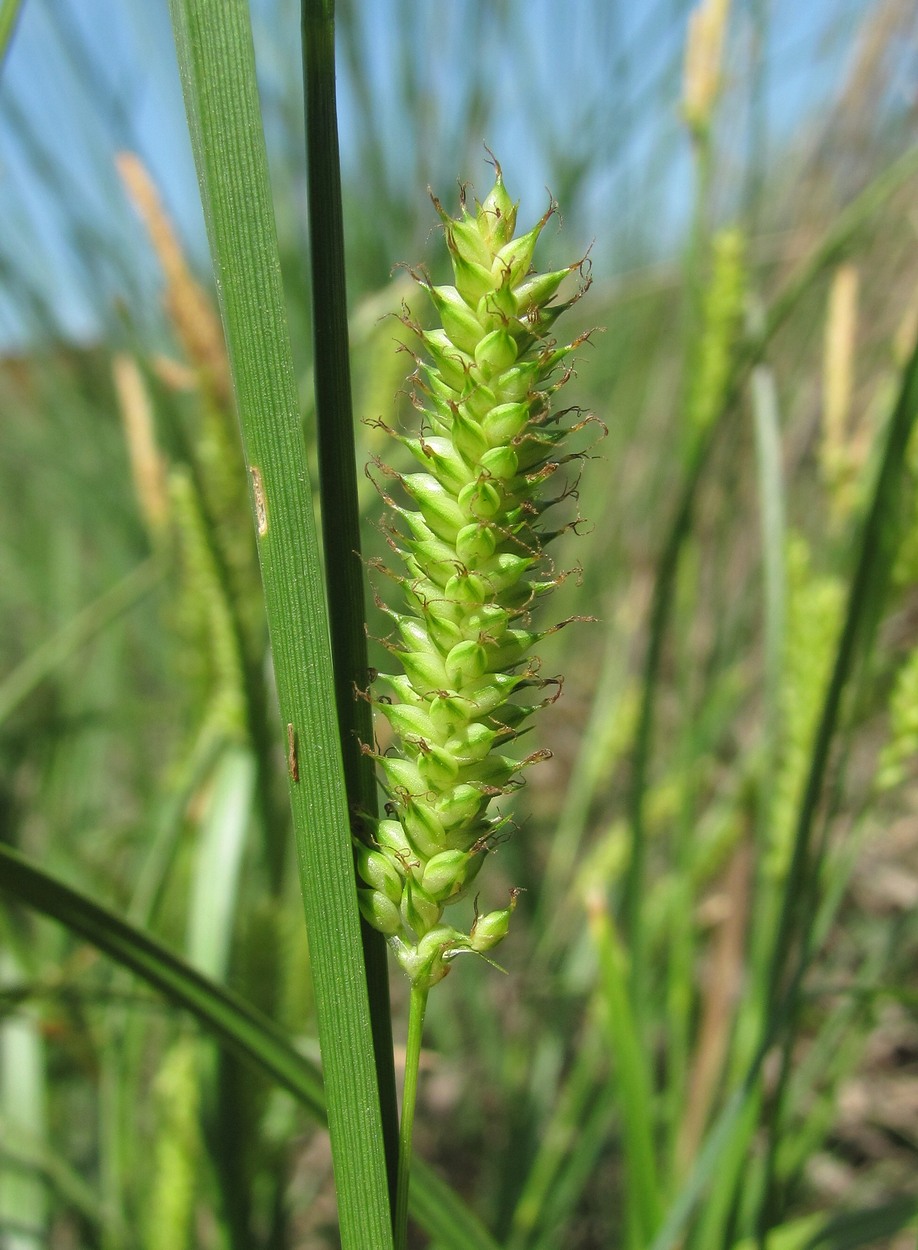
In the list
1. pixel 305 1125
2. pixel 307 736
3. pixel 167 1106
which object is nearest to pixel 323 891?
pixel 307 736

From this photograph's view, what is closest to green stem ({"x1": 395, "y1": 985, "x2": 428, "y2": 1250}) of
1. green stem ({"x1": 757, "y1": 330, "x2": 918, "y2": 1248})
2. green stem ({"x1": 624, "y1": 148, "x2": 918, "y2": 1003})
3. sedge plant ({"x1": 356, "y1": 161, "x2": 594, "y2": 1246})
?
sedge plant ({"x1": 356, "y1": 161, "x2": 594, "y2": 1246})

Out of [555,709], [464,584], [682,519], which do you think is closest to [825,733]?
[682,519]

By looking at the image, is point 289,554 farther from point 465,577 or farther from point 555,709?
point 555,709

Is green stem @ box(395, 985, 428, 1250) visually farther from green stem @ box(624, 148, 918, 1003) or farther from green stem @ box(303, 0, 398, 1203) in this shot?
green stem @ box(624, 148, 918, 1003)

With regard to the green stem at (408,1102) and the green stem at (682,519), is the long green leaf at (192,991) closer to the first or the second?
the green stem at (408,1102)

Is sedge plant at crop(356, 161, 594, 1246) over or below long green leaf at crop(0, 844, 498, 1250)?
over

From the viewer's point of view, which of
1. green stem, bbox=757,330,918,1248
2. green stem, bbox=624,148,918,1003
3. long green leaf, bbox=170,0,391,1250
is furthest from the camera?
green stem, bbox=624,148,918,1003
